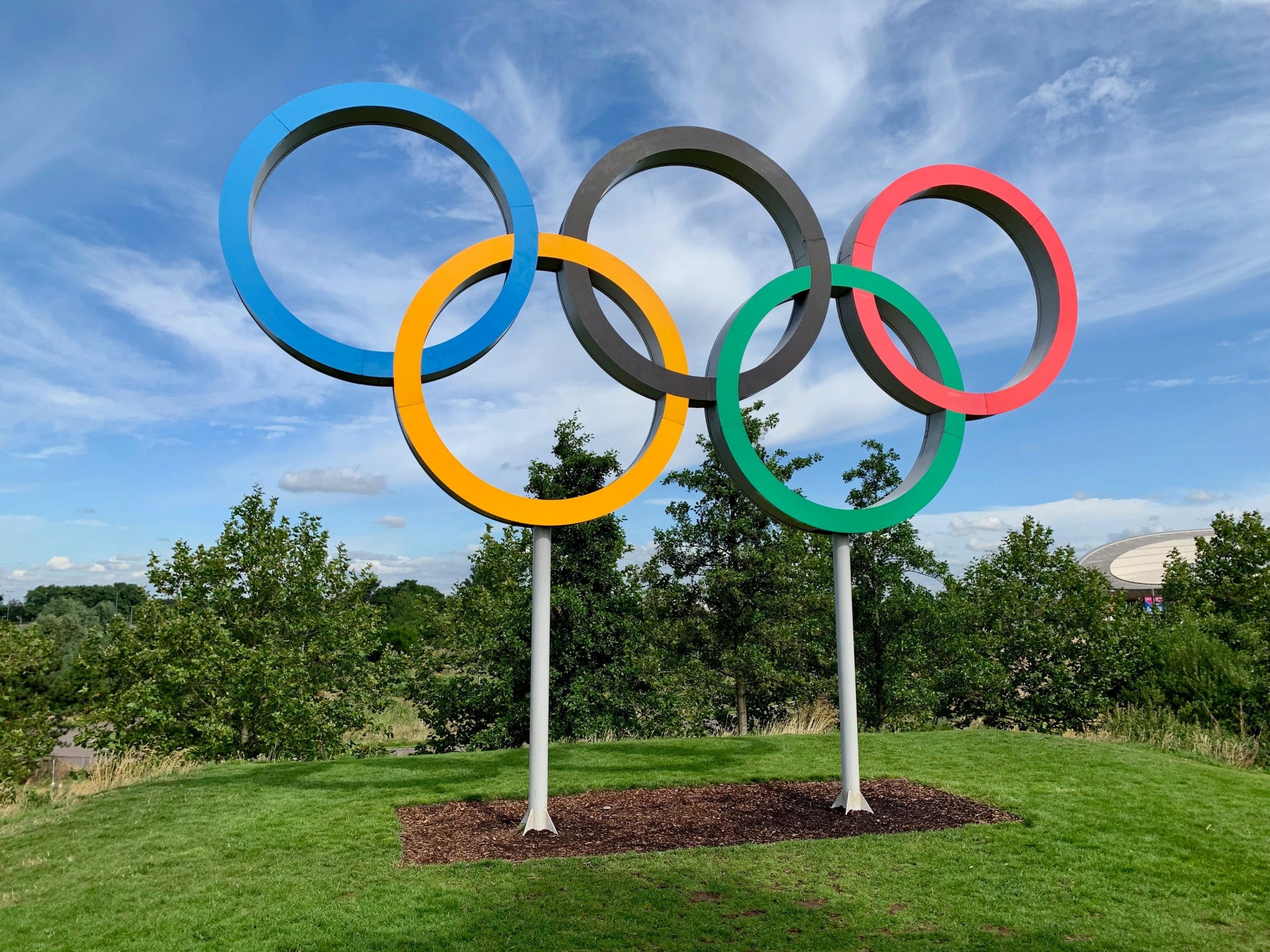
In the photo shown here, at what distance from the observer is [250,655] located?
53.4 ft

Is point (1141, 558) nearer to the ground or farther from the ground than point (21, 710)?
farther from the ground

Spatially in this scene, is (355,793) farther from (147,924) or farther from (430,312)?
(430,312)

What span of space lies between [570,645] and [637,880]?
794 centimetres

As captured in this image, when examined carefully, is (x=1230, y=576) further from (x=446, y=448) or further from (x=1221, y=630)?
(x=446, y=448)

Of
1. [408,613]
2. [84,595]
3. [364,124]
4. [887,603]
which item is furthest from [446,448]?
[84,595]

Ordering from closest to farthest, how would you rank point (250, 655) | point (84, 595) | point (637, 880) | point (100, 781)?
point (637, 880) → point (100, 781) → point (250, 655) → point (84, 595)

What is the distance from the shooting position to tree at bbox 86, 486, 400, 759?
630 inches

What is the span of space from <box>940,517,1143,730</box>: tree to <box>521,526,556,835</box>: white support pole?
34.0 ft

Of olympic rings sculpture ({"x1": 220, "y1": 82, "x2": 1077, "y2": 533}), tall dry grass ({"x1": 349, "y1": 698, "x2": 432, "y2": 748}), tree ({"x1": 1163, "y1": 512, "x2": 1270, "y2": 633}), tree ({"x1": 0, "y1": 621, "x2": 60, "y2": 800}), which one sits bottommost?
tall dry grass ({"x1": 349, "y1": 698, "x2": 432, "y2": 748})

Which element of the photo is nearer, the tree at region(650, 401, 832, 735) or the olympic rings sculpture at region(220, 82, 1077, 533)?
the olympic rings sculpture at region(220, 82, 1077, 533)

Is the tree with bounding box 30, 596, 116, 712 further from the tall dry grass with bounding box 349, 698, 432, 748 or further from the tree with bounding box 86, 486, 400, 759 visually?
the tall dry grass with bounding box 349, 698, 432, 748

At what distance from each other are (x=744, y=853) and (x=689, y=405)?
4.27m

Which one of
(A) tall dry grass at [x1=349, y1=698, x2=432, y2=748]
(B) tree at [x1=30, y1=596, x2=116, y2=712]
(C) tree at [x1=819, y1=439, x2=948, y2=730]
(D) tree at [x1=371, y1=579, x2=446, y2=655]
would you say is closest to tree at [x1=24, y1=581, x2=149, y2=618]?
(B) tree at [x1=30, y1=596, x2=116, y2=712]

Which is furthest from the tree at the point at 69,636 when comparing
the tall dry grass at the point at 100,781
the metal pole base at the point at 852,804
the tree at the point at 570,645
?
the metal pole base at the point at 852,804
